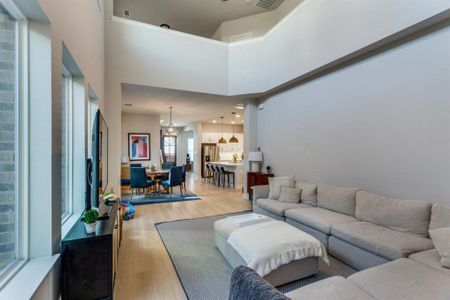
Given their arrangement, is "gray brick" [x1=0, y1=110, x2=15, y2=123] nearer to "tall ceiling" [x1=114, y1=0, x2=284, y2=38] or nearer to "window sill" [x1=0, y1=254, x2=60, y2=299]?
"window sill" [x1=0, y1=254, x2=60, y2=299]

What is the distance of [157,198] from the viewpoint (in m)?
6.50

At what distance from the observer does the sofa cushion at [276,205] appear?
386cm

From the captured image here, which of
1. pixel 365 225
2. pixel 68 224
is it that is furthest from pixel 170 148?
pixel 365 225

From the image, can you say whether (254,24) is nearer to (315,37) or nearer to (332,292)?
(315,37)

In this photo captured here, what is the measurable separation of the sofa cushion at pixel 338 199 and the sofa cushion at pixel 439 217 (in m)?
0.93

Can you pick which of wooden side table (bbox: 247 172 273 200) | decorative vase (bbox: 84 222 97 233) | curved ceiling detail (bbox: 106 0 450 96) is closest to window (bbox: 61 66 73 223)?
decorative vase (bbox: 84 222 97 233)

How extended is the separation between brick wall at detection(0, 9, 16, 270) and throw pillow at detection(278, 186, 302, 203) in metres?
3.72

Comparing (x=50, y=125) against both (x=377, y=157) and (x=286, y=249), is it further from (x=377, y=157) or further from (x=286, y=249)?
(x=377, y=157)

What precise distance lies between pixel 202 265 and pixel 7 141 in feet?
7.48

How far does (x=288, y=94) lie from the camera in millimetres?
5383

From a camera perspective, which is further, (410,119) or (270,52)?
(270,52)

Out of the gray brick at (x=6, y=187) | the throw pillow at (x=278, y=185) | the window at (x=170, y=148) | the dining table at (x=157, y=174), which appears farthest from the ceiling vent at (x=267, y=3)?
the window at (x=170, y=148)

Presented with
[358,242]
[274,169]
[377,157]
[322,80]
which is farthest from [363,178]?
[274,169]

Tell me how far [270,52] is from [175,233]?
14.5ft
